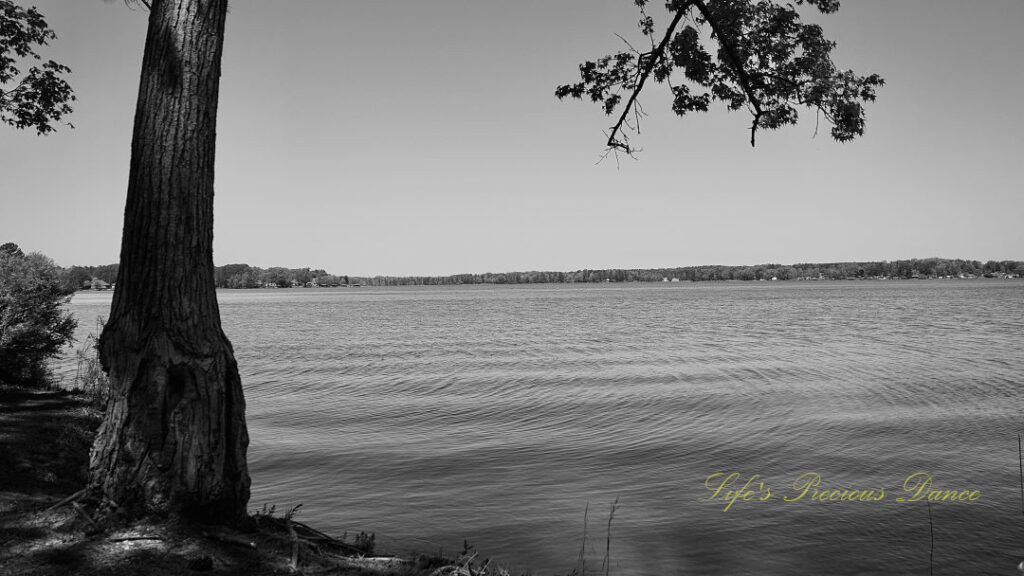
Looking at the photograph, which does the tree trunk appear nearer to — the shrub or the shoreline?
the shoreline

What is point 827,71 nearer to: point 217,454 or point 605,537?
point 605,537

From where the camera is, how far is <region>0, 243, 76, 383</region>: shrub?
38.5 ft

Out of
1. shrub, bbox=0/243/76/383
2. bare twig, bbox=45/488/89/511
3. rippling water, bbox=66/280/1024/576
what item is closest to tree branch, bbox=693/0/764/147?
rippling water, bbox=66/280/1024/576

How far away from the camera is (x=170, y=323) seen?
478 cm

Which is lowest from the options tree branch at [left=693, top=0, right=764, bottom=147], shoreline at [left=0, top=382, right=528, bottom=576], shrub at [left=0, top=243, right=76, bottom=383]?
shoreline at [left=0, top=382, right=528, bottom=576]

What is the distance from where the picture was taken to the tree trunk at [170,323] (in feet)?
15.5

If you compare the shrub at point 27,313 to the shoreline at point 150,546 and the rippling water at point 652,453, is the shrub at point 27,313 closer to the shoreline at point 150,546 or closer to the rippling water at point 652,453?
the rippling water at point 652,453

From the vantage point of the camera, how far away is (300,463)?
10.7 m

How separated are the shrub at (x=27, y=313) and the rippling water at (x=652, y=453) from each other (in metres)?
4.33

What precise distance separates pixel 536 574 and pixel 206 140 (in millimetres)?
5280

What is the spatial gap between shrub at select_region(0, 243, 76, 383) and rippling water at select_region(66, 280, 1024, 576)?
14.2ft

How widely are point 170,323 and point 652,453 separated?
8.66 m

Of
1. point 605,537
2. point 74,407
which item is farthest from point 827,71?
point 74,407

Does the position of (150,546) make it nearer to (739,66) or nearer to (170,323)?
(170,323)
